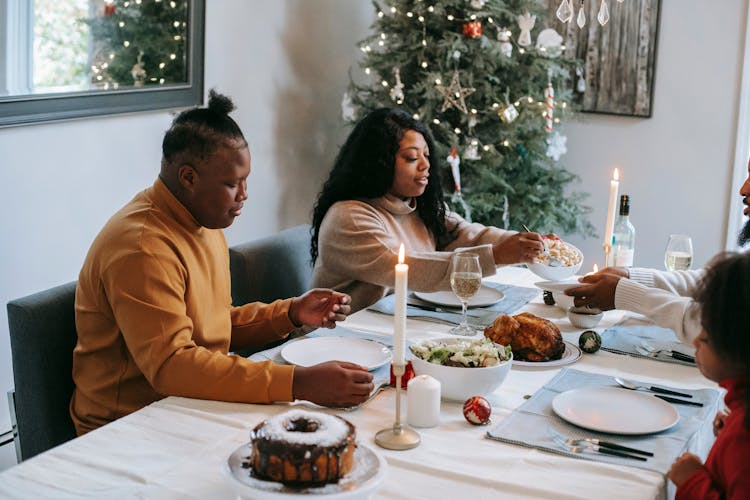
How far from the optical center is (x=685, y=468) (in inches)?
51.7

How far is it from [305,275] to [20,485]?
1.56 meters

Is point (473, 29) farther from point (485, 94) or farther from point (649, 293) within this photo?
point (649, 293)

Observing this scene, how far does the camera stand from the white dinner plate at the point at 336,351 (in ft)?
6.18

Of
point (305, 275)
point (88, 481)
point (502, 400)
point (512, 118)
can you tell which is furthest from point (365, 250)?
point (512, 118)

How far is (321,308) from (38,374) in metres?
0.63

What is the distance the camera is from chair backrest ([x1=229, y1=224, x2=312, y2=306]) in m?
2.53

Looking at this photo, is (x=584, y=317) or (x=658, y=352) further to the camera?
(x=584, y=317)

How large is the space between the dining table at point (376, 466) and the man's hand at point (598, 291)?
443 mm

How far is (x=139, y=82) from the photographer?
340 cm

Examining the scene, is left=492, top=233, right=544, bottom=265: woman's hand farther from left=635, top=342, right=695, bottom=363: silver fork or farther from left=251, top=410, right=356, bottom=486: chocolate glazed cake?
left=251, top=410, right=356, bottom=486: chocolate glazed cake

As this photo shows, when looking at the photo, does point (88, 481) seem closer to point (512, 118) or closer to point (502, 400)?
point (502, 400)

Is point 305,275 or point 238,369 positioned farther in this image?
point 305,275

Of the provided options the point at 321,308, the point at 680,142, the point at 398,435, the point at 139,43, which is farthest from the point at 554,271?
the point at 680,142

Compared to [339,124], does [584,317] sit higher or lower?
lower
